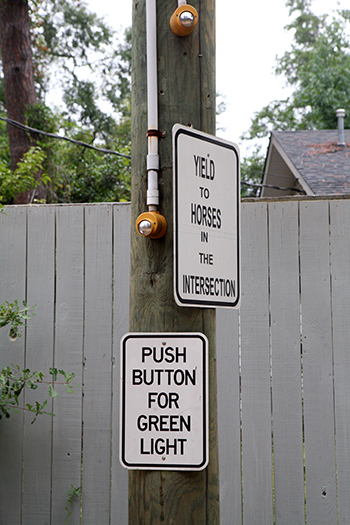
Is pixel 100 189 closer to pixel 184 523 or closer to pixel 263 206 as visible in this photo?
pixel 263 206

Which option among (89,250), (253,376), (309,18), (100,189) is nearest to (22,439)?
(89,250)

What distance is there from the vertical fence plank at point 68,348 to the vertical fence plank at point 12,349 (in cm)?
25

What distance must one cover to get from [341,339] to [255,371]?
571 mm

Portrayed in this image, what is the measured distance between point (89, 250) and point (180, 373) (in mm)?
1984

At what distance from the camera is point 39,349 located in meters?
3.75

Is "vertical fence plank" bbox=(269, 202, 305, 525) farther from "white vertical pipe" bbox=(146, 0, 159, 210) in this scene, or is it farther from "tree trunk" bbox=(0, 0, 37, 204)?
"tree trunk" bbox=(0, 0, 37, 204)

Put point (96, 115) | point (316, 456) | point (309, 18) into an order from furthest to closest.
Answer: point (309, 18) → point (96, 115) → point (316, 456)

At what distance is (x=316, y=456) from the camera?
3.42 m

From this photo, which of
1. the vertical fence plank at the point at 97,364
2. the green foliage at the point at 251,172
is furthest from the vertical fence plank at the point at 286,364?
the green foliage at the point at 251,172

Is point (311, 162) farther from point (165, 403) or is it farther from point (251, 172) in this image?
point (251, 172)

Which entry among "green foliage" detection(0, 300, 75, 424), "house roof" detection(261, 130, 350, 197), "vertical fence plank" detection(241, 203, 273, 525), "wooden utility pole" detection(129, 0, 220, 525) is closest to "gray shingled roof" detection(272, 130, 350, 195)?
"house roof" detection(261, 130, 350, 197)

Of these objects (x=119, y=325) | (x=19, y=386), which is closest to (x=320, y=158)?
(x=119, y=325)

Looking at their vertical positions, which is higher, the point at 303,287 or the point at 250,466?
the point at 303,287

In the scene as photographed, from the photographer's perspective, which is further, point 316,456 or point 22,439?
point 22,439
